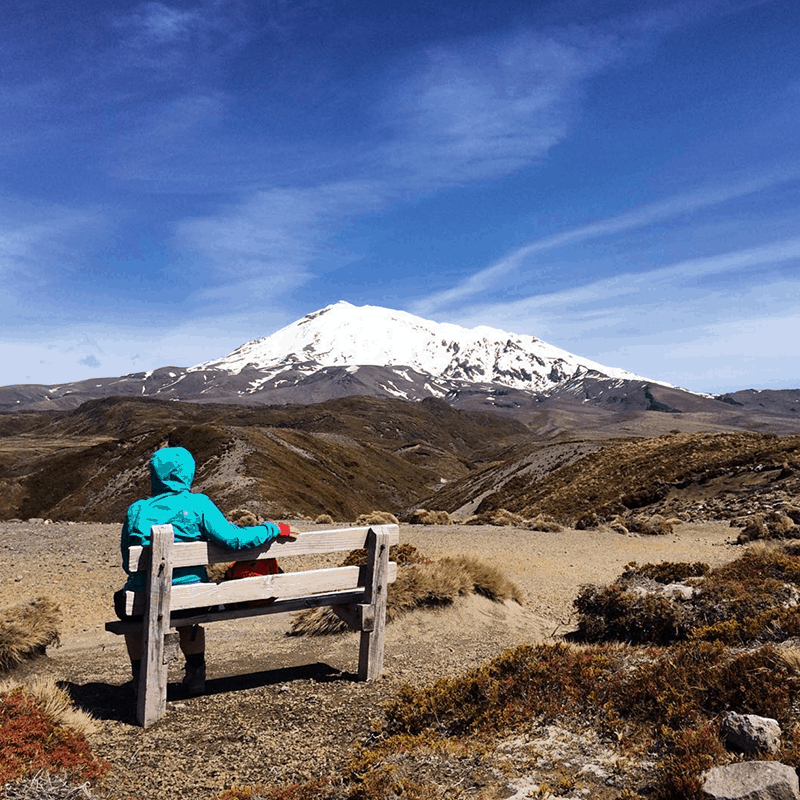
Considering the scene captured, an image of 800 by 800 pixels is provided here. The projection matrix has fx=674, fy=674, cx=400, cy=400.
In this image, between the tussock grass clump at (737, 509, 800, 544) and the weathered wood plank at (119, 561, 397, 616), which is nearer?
the weathered wood plank at (119, 561, 397, 616)

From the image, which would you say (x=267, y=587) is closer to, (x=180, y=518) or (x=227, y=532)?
(x=227, y=532)

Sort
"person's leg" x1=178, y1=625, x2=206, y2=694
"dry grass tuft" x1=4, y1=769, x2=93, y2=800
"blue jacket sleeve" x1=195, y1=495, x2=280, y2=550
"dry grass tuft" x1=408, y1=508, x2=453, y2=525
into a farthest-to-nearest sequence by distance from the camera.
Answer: "dry grass tuft" x1=408, y1=508, x2=453, y2=525 < "person's leg" x1=178, y1=625, x2=206, y2=694 < "blue jacket sleeve" x1=195, y1=495, x2=280, y2=550 < "dry grass tuft" x1=4, y1=769, x2=93, y2=800

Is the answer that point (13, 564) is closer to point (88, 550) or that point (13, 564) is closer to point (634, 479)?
point (88, 550)

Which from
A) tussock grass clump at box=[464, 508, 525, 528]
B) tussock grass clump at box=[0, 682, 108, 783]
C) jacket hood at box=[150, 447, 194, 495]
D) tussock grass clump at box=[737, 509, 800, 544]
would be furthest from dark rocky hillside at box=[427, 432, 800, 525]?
tussock grass clump at box=[0, 682, 108, 783]

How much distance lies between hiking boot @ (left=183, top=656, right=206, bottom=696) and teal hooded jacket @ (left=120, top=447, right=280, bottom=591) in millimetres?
1167

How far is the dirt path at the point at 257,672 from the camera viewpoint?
5.57m

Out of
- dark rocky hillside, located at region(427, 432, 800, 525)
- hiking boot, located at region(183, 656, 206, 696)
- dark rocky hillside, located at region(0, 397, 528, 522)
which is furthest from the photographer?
dark rocky hillside, located at region(0, 397, 528, 522)

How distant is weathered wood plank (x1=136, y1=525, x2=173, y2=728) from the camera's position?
5.98 meters

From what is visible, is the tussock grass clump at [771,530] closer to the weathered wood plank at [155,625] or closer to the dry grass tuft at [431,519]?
the dry grass tuft at [431,519]

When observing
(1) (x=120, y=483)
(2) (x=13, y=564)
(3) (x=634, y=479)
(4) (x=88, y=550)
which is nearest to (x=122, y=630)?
(2) (x=13, y=564)

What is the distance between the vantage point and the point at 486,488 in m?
61.6

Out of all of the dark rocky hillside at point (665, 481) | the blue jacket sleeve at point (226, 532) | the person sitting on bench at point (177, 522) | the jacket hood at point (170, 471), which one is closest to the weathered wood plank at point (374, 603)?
the person sitting on bench at point (177, 522)

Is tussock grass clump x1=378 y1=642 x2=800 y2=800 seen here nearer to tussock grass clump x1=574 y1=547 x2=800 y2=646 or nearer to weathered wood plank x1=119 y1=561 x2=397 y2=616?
tussock grass clump x1=574 y1=547 x2=800 y2=646

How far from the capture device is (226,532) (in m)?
6.39
